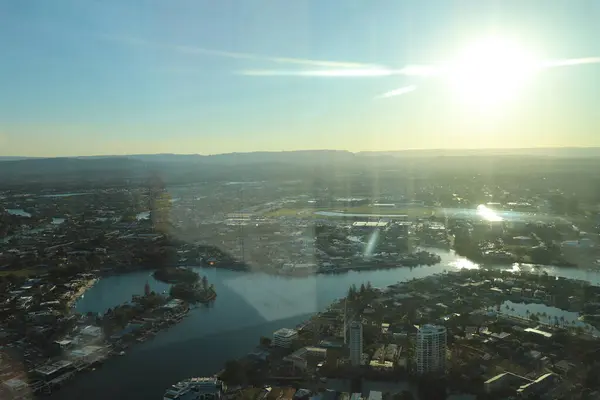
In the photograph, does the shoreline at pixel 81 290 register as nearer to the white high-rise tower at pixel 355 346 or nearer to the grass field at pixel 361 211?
the white high-rise tower at pixel 355 346

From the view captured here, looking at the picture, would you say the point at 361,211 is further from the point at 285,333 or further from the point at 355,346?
the point at 355,346

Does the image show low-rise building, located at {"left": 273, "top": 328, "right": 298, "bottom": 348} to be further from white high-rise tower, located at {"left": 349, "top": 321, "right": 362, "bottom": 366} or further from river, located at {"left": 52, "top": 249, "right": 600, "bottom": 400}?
white high-rise tower, located at {"left": 349, "top": 321, "right": 362, "bottom": 366}

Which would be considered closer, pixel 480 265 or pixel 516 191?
pixel 480 265

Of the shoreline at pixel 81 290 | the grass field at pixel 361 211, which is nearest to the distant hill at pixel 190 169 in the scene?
the grass field at pixel 361 211

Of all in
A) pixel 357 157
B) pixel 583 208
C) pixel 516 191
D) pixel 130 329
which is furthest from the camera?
pixel 357 157

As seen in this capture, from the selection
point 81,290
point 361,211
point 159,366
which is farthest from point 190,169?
point 159,366

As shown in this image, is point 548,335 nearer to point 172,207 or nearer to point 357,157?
point 172,207

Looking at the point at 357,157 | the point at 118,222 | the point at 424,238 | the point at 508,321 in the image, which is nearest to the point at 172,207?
the point at 118,222
